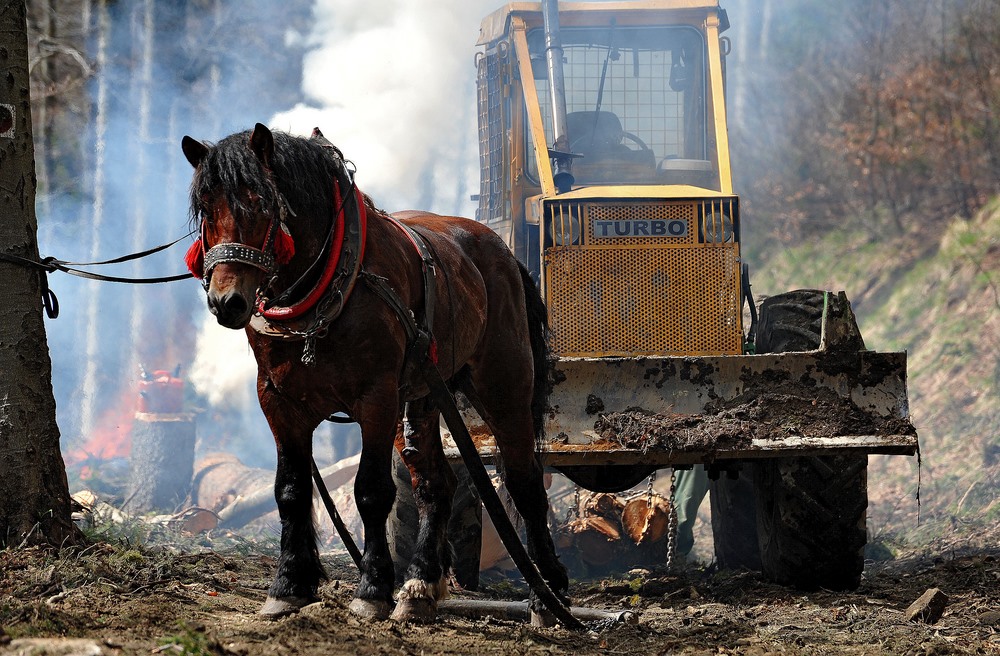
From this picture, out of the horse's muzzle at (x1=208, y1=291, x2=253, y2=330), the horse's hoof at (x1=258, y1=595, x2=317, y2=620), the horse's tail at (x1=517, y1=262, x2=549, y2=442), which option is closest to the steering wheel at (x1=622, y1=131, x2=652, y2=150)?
the horse's tail at (x1=517, y1=262, x2=549, y2=442)

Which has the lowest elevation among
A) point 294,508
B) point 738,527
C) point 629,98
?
point 738,527

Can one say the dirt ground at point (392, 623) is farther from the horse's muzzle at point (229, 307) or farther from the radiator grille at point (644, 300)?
the radiator grille at point (644, 300)

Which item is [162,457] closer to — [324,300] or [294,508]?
[294,508]

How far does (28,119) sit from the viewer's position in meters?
5.46

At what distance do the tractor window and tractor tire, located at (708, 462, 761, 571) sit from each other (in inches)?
85.6

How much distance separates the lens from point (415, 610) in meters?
4.57

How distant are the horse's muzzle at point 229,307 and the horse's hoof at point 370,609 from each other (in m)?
1.23

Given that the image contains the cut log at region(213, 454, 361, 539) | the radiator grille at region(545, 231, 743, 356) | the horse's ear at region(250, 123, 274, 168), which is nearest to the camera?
the horse's ear at region(250, 123, 274, 168)

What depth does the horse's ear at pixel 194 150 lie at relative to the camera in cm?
409

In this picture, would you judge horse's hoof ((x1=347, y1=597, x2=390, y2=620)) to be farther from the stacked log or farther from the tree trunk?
the stacked log

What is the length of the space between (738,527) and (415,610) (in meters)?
3.83

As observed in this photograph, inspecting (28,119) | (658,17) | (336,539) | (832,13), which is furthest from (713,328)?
(832,13)

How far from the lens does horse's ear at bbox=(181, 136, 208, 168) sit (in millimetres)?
4094

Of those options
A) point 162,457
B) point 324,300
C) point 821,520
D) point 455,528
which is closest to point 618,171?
point 455,528
